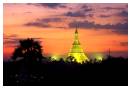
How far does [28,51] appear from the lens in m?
6.15

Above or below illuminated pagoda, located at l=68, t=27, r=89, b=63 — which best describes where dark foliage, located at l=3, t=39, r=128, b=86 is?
below

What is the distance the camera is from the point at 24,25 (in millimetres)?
6156

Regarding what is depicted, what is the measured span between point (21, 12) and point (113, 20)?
97 centimetres

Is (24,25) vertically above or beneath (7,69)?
above

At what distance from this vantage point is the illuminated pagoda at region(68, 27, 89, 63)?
6.10m

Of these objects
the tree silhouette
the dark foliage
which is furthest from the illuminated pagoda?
the tree silhouette

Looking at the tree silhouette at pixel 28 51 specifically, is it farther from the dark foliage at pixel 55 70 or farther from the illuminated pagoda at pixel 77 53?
the illuminated pagoda at pixel 77 53

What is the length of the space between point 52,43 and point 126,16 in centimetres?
82

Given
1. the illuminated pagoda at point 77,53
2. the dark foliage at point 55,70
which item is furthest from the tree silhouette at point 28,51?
the illuminated pagoda at point 77,53

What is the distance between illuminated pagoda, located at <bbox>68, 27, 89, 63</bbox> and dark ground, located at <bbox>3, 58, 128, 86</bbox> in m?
0.06

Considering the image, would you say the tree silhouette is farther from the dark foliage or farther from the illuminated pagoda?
the illuminated pagoda

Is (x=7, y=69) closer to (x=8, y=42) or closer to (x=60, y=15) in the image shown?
(x=8, y=42)

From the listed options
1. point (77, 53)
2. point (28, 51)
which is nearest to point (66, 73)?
point (77, 53)

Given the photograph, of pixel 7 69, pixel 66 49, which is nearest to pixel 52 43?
pixel 66 49
